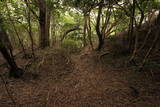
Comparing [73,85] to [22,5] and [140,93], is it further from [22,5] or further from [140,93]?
[22,5]

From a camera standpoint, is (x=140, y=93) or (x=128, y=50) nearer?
(x=140, y=93)

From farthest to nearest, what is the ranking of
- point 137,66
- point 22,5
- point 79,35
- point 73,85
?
point 79,35 < point 22,5 < point 137,66 < point 73,85

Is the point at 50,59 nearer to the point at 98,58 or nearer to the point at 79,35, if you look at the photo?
the point at 98,58

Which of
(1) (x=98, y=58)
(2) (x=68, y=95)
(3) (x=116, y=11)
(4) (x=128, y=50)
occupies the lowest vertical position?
(2) (x=68, y=95)

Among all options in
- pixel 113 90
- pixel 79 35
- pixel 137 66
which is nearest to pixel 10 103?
pixel 113 90

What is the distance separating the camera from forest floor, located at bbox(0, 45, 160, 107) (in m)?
3.31

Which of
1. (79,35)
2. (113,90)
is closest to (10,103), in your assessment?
(113,90)

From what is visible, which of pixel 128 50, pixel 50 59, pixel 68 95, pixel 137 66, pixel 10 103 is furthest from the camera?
pixel 50 59

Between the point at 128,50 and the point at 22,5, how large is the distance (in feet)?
19.4

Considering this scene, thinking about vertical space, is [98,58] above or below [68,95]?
above

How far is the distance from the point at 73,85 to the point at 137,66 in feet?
9.67

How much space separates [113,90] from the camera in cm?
375

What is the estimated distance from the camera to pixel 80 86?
13.6ft

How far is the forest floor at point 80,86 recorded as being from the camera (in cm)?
331
